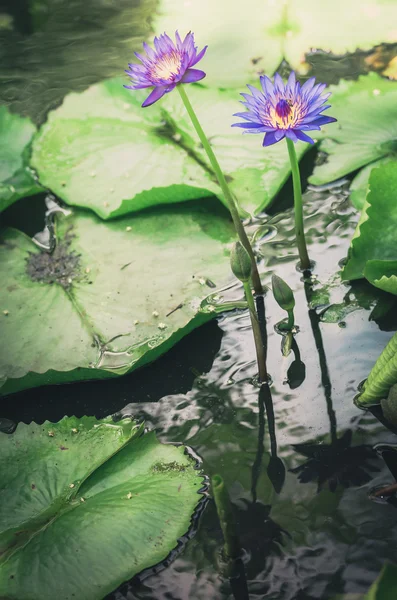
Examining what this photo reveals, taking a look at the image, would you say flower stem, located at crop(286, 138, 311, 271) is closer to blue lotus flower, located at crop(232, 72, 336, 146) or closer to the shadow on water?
blue lotus flower, located at crop(232, 72, 336, 146)

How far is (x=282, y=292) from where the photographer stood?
64.5 inches

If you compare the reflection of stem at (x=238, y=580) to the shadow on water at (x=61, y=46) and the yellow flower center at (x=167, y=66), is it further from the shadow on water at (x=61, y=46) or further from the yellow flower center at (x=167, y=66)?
the shadow on water at (x=61, y=46)

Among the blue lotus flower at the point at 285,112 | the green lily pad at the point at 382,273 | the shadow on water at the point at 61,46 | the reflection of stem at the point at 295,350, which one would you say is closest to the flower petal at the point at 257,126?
the blue lotus flower at the point at 285,112

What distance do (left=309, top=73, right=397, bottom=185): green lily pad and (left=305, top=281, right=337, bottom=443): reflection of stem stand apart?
52 cm

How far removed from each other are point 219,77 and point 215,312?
128 cm

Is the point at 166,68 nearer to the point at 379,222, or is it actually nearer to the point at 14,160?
the point at 379,222

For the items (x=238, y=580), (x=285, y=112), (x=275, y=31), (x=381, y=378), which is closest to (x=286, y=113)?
(x=285, y=112)

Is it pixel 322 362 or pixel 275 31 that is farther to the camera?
pixel 275 31

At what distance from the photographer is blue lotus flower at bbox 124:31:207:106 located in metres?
1.57

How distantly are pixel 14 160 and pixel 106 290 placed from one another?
710 mm

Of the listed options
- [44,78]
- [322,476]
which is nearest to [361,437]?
[322,476]

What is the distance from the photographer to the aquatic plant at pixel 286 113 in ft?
5.14

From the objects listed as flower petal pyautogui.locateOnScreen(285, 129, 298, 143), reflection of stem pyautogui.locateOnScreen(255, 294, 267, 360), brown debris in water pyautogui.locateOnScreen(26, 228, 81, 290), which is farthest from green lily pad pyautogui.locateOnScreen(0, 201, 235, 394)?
flower petal pyautogui.locateOnScreen(285, 129, 298, 143)

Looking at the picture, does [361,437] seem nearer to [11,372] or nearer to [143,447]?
[143,447]
